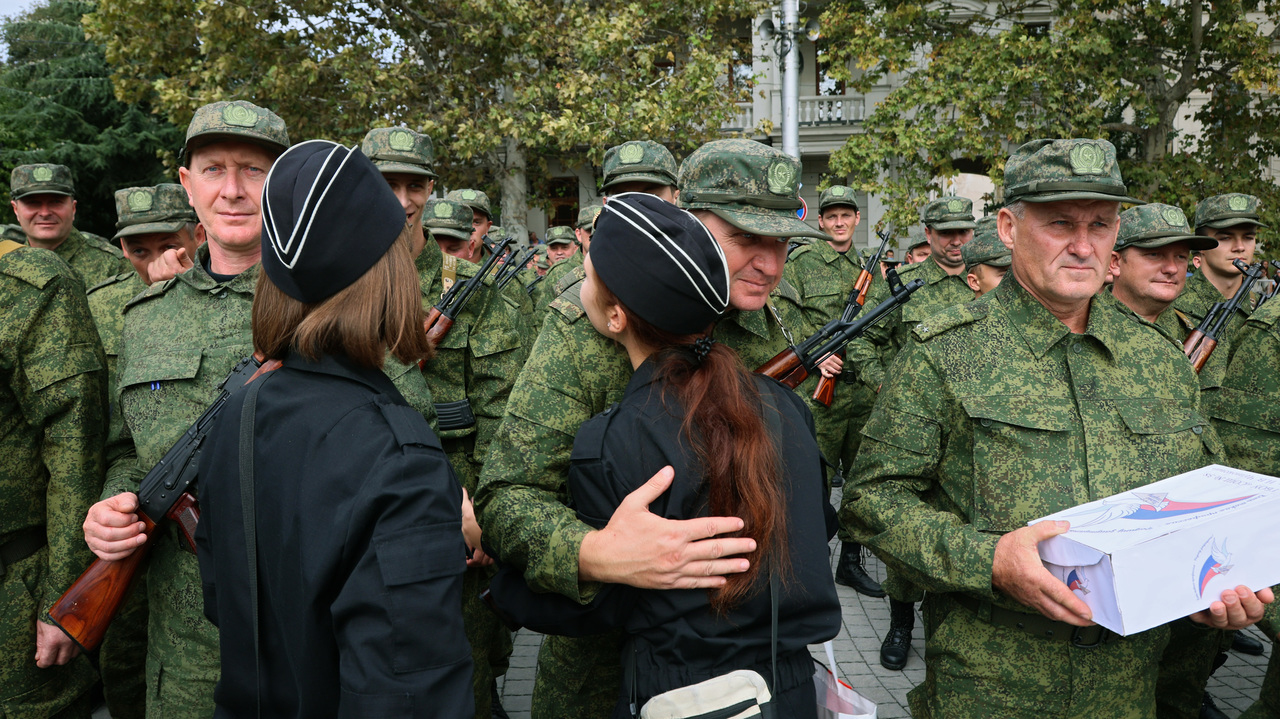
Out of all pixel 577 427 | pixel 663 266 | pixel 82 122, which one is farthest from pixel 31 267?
pixel 82 122

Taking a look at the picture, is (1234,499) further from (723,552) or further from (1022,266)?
(723,552)

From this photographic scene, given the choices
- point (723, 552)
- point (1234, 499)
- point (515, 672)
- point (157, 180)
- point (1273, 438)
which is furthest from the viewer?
point (157, 180)

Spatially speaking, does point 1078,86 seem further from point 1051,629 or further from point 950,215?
point 1051,629

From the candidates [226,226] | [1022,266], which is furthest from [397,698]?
[1022,266]

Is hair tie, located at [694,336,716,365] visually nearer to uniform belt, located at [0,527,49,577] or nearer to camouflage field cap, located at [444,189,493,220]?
uniform belt, located at [0,527,49,577]

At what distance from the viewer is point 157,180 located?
2311cm

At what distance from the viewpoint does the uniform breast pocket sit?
2.40 metres

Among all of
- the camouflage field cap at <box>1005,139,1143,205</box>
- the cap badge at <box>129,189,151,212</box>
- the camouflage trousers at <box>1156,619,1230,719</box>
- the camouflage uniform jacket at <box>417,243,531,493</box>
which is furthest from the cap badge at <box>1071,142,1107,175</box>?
the cap badge at <box>129,189,151,212</box>

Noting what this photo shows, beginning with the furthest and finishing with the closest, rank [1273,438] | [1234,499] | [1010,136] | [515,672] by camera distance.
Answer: [1010,136], [515,672], [1273,438], [1234,499]

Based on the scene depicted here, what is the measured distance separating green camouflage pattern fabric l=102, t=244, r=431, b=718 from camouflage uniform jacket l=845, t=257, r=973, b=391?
4.13m

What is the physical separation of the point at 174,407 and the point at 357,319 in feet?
4.20

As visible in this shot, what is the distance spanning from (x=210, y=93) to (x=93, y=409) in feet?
43.2

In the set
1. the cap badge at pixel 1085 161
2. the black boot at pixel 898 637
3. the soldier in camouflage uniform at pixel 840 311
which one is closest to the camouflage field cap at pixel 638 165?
the soldier in camouflage uniform at pixel 840 311

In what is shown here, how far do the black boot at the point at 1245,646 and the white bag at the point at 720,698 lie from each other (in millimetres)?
4810
